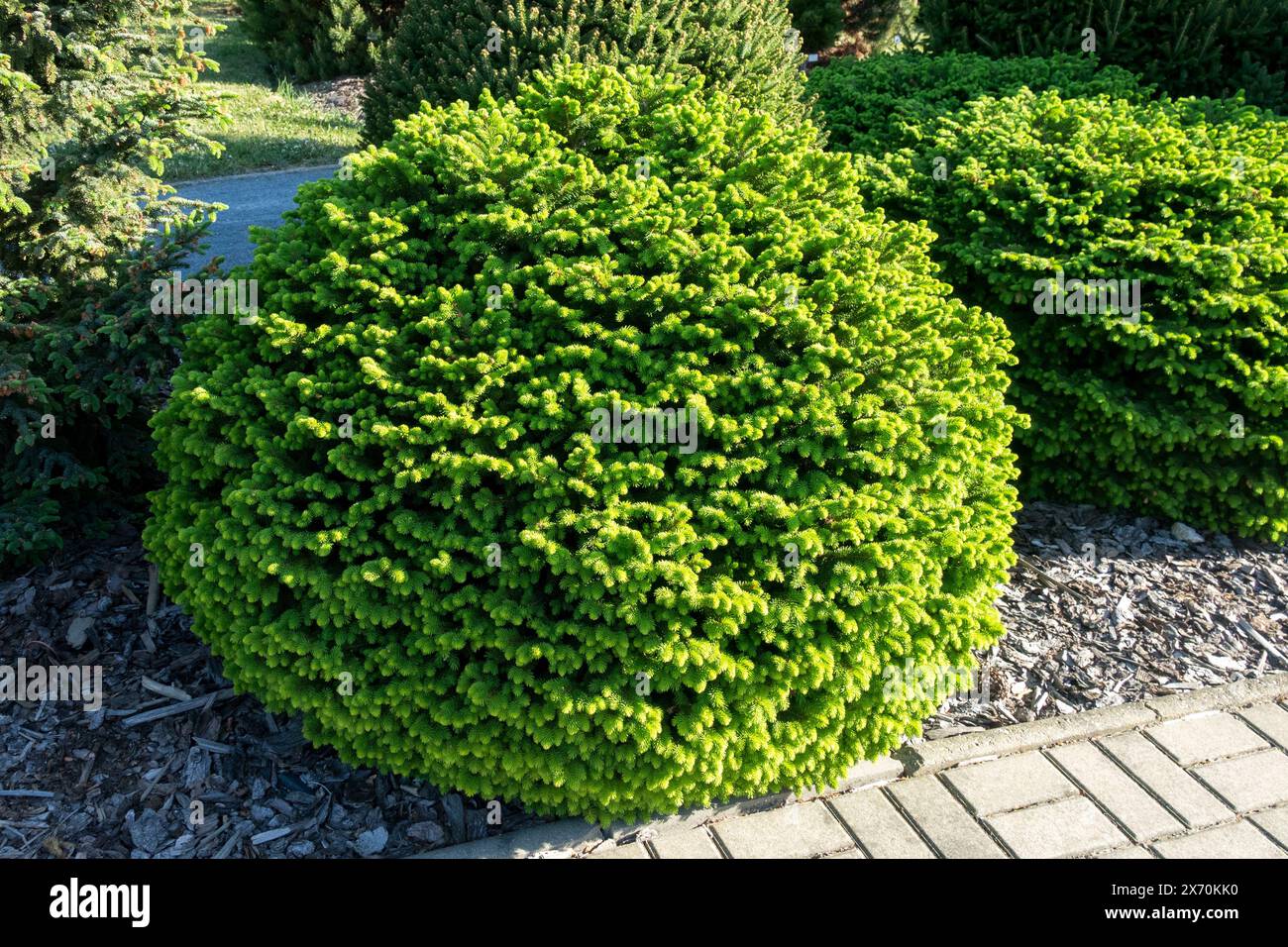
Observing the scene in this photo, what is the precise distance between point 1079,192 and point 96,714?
513 cm

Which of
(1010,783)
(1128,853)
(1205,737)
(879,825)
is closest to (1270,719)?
(1205,737)

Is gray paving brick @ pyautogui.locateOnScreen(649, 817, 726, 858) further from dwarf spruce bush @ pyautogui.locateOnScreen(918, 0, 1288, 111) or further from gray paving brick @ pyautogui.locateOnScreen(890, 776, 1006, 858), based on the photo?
dwarf spruce bush @ pyautogui.locateOnScreen(918, 0, 1288, 111)

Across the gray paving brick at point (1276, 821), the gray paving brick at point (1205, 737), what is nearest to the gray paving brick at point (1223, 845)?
the gray paving brick at point (1276, 821)

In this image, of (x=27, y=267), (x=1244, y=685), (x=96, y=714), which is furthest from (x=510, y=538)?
(x=1244, y=685)

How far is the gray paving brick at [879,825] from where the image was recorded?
3.61 metres

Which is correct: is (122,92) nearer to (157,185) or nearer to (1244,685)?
(157,185)

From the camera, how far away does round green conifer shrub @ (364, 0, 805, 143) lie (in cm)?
518

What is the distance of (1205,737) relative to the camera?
4.18 m

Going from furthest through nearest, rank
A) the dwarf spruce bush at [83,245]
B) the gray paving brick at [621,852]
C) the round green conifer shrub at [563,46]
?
the round green conifer shrub at [563,46]
the dwarf spruce bush at [83,245]
the gray paving brick at [621,852]

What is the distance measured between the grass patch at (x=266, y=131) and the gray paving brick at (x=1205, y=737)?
29.5ft

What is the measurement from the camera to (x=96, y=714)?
3.95 m

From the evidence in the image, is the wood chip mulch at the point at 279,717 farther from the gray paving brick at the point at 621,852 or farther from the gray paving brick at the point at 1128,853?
the gray paving brick at the point at 1128,853

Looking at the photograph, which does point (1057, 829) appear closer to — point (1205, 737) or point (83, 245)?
point (1205, 737)
